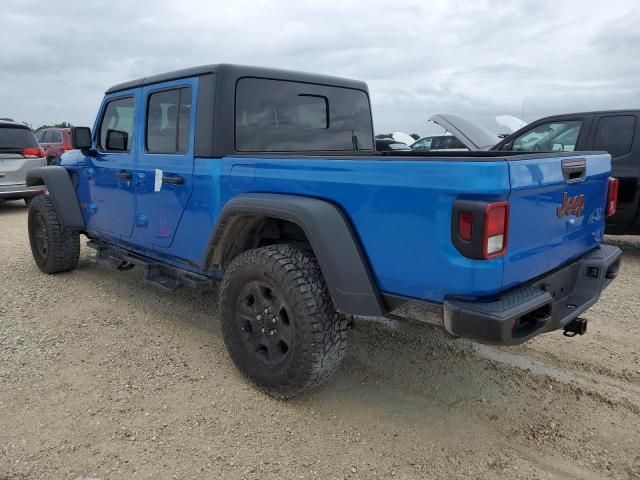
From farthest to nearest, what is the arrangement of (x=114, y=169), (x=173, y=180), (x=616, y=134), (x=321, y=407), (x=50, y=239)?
(x=616, y=134) → (x=50, y=239) → (x=114, y=169) → (x=173, y=180) → (x=321, y=407)

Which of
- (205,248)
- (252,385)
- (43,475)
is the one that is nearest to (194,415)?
(252,385)

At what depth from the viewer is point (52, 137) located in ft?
52.4

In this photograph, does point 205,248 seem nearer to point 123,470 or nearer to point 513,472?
point 123,470

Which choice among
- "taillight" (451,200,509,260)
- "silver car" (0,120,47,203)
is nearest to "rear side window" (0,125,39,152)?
"silver car" (0,120,47,203)

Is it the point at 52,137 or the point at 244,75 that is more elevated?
the point at 244,75

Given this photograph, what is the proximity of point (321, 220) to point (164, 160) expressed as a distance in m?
1.63

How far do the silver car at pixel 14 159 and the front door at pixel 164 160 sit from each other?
6865 mm

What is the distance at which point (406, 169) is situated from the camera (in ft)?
7.30

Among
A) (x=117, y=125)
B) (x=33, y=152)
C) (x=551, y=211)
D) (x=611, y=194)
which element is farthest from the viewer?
(x=33, y=152)

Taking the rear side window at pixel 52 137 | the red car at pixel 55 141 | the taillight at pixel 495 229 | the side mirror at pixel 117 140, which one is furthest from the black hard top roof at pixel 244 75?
the rear side window at pixel 52 137

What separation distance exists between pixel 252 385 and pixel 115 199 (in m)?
2.17

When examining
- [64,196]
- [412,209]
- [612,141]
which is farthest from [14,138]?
[612,141]

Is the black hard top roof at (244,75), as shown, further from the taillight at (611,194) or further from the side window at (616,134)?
the side window at (616,134)

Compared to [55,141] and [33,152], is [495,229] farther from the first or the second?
[55,141]
